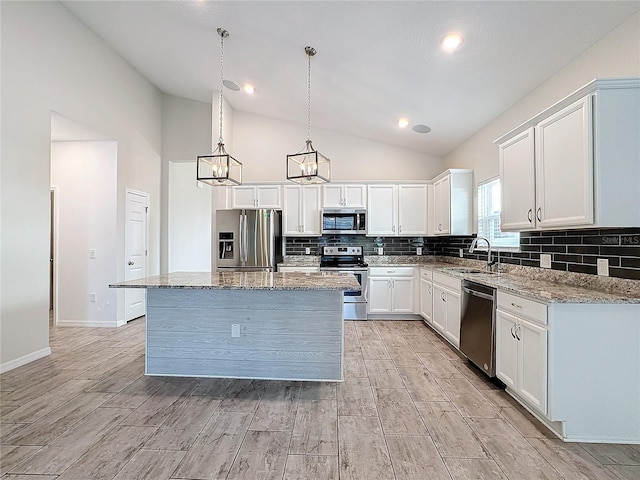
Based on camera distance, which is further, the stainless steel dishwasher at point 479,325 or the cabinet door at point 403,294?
the cabinet door at point 403,294

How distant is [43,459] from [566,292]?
341cm

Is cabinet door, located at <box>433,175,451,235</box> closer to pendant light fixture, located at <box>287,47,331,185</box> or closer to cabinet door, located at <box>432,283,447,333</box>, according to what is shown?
cabinet door, located at <box>432,283,447,333</box>

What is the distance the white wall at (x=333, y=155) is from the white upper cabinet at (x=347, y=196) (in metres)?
0.44

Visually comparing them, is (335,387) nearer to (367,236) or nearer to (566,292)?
(566,292)

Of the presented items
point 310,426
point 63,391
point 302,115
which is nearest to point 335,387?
point 310,426

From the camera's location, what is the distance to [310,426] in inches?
88.7

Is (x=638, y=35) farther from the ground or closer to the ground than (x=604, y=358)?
farther from the ground

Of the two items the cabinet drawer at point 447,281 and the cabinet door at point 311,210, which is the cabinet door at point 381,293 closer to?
the cabinet drawer at point 447,281

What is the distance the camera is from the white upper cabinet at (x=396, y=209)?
215 inches

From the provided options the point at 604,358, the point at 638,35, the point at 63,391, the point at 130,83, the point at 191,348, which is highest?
the point at 130,83

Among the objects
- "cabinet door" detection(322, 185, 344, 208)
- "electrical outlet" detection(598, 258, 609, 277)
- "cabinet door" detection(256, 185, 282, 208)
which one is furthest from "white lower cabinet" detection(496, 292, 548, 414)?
"cabinet door" detection(256, 185, 282, 208)

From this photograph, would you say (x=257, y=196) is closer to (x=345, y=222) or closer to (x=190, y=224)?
(x=345, y=222)

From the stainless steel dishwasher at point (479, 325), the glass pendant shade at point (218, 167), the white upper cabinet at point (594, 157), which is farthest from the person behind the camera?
the glass pendant shade at point (218, 167)

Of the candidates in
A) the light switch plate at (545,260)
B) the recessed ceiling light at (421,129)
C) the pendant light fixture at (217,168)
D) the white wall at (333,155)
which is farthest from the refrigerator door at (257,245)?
the light switch plate at (545,260)
